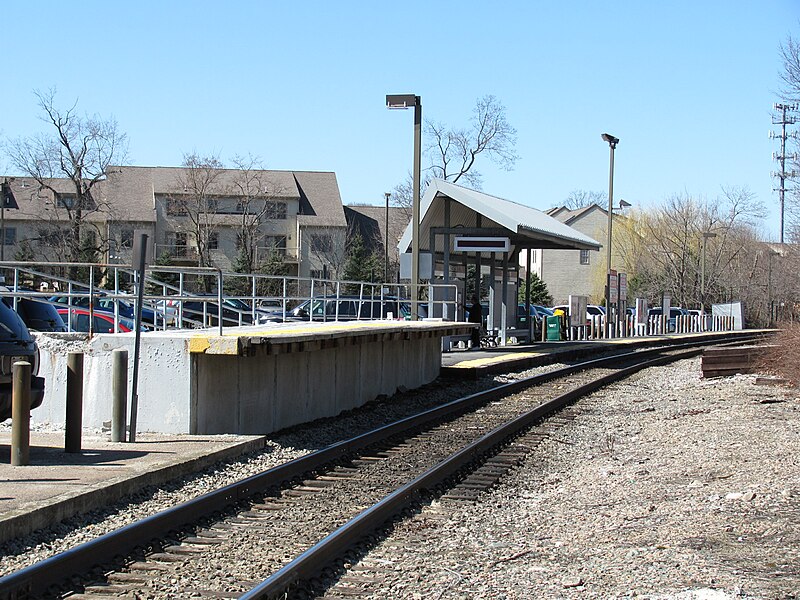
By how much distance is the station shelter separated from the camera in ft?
95.0

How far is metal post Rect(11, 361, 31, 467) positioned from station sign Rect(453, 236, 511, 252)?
21.0 m

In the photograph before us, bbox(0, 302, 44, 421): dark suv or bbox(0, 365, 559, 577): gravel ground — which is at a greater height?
bbox(0, 302, 44, 421): dark suv

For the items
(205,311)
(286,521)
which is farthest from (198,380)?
(286,521)

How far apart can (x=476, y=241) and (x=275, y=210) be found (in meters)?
39.6

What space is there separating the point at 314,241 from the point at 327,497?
60280mm

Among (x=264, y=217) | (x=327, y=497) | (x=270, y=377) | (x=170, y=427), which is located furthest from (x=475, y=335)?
(x=264, y=217)

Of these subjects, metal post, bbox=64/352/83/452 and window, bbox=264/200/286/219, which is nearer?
metal post, bbox=64/352/83/452

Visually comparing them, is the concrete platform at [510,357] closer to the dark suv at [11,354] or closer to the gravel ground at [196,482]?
the gravel ground at [196,482]

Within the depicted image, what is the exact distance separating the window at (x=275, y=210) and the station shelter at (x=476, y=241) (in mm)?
32114

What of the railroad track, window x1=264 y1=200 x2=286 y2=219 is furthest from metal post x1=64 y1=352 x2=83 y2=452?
window x1=264 y1=200 x2=286 y2=219

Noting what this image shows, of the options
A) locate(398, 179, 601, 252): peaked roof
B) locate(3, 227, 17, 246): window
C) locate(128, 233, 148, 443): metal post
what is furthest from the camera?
locate(3, 227, 17, 246): window

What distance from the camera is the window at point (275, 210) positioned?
66.6 m

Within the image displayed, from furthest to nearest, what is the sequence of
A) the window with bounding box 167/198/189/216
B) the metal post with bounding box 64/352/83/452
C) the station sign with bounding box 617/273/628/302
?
the window with bounding box 167/198/189/216
the station sign with bounding box 617/273/628/302
the metal post with bounding box 64/352/83/452

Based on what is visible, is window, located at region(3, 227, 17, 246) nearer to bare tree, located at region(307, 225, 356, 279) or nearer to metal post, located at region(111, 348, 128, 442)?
bare tree, located at region(307, 225, 356, 279)
